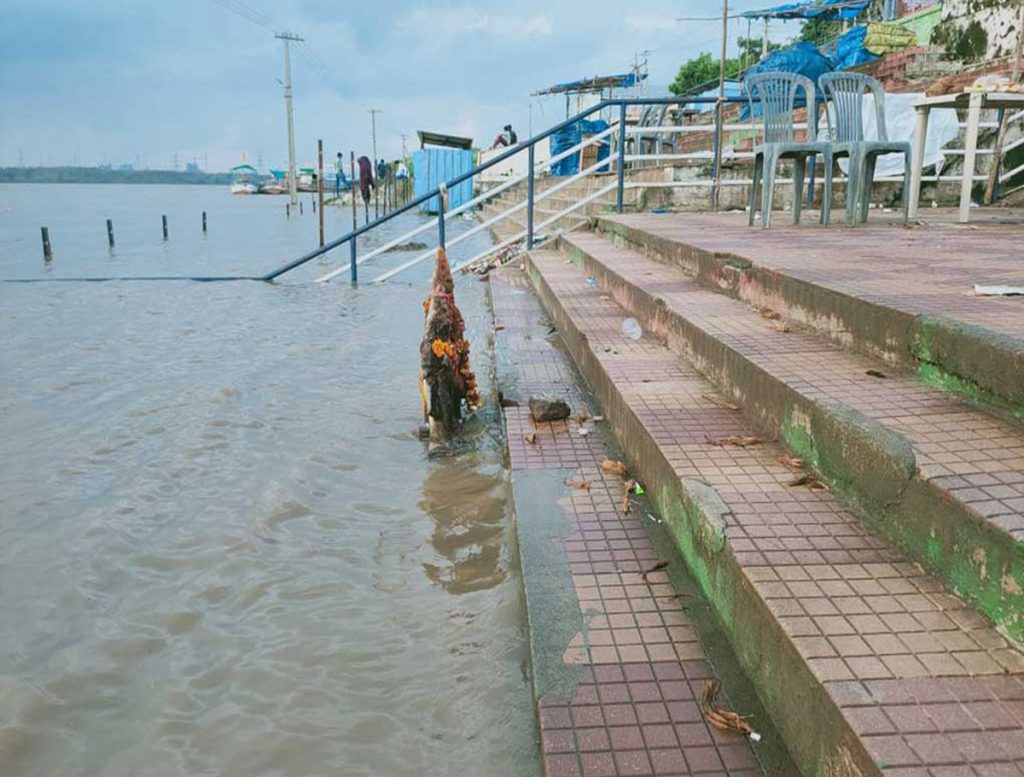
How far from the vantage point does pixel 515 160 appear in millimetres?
35375

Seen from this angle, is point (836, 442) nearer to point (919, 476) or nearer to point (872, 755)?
point (919, 476)

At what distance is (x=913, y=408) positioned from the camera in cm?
220

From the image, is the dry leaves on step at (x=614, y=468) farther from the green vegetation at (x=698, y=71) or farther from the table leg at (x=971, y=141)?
the green vegetation at (x=698, y=71)

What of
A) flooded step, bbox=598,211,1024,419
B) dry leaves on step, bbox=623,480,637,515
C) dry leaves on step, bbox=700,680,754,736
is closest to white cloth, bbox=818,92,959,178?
flooded step, bbox=598,211,1024,419

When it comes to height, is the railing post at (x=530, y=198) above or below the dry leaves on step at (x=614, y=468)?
above

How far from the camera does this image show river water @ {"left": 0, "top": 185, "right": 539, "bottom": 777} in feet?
6.66

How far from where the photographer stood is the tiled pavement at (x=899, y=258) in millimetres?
2754

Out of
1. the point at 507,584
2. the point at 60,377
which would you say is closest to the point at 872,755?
the point at 507,584

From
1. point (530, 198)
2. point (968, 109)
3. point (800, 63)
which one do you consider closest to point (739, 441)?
point (968, 109)

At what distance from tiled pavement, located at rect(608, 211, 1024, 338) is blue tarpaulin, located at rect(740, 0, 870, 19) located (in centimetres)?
2544

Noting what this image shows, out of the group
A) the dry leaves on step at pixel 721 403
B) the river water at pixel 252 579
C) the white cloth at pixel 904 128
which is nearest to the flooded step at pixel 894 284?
the dry leaves on step at pixel 721 403

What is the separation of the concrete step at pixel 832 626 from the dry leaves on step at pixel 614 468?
31 centimetres

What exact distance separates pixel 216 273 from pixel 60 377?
10266 millimetres

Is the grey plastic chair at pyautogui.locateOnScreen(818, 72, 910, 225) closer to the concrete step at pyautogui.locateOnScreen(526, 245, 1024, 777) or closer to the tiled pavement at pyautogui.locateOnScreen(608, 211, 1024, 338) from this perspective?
the tiled pavement at pyautogui.locateOnScreen(608, 211, 1024, 338)
